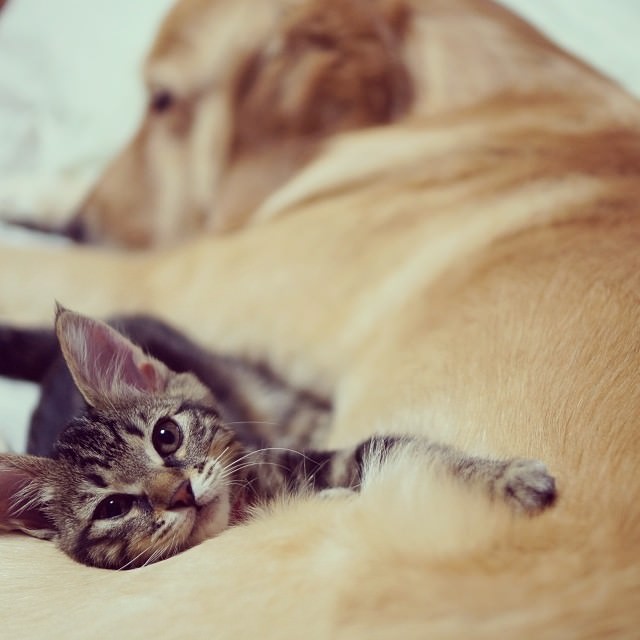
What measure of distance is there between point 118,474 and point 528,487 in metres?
0.42

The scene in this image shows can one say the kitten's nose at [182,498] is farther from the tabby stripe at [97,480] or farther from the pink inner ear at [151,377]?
the pink inner ear at [151,377]

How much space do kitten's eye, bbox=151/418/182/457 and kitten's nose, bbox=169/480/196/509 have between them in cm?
5

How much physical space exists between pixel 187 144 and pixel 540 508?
1.02 metres

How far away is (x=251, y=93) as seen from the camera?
1.28 metres

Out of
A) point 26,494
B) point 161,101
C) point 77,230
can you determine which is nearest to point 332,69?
point 161,101

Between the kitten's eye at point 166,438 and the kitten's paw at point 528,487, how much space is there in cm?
36

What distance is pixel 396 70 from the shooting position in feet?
4.06

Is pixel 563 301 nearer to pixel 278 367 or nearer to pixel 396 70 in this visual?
pixel 278 367

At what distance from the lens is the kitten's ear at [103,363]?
752 mm

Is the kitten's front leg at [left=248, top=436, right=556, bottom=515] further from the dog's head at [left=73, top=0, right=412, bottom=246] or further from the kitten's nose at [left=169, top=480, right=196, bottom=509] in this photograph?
the dog's head at [left=73, top=0, right=412, bottom=246]

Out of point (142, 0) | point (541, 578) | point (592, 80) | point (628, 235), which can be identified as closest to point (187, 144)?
point (142, 0)

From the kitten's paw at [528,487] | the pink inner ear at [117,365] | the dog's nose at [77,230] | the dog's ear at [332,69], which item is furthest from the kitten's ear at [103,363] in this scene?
the dog's nose at [77,230]

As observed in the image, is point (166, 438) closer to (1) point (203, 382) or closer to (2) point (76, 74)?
(1) point (203, 382)

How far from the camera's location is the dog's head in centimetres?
123
